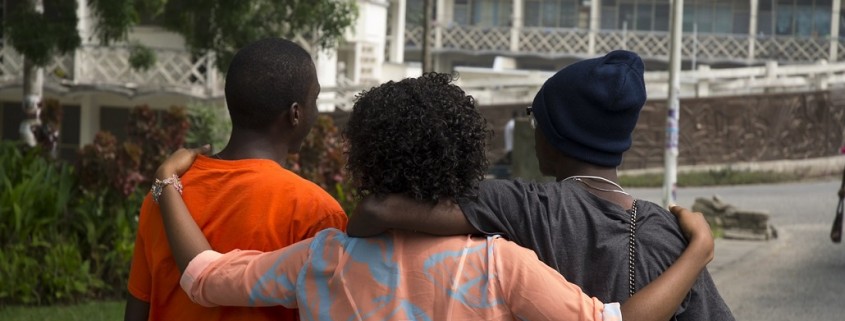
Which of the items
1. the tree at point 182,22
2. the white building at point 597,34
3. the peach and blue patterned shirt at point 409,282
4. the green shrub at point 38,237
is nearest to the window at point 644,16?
the white building at point 597,34

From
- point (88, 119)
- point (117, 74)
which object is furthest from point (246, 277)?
point (88, 119)

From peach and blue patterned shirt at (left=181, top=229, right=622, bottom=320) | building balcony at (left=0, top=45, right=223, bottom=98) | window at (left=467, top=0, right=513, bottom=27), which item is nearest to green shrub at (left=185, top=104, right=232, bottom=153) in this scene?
building balcony at (left=0, top=45, right=223, bottom=98)

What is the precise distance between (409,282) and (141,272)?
0.88 meters

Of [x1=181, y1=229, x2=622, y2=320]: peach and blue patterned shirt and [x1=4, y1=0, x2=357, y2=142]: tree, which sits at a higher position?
[x1=4, y1=0, x2=357, y2=142]: tree

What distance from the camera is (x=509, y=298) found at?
9.08 ft

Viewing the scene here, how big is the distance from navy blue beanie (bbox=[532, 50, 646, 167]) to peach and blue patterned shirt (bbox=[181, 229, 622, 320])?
1.10ft

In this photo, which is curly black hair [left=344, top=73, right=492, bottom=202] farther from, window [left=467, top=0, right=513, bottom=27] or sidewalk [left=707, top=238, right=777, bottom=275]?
window [left=467, top=0, right=513, bottom=27]

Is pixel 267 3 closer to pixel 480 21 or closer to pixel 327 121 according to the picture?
pixel 327 121

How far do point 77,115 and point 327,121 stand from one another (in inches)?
761

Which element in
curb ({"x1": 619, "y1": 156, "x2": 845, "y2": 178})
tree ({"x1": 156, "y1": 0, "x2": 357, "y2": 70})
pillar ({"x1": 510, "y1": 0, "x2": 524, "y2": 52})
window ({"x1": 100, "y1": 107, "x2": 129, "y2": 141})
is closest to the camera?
tree ({"x1": 156, "y1": 0, "x2": 357, "y2": 70})

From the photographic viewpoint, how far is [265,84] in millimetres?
3355

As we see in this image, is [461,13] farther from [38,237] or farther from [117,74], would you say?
[38,237]

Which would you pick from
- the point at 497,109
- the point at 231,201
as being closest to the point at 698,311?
the point at 231,201

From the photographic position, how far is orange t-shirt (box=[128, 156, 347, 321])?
318cm
